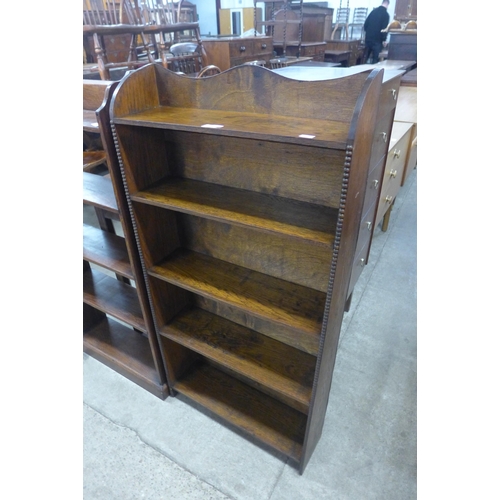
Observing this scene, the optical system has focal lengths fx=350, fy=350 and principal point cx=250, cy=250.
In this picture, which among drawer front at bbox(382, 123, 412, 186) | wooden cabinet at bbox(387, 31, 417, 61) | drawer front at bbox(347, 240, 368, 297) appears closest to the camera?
drawer front at bbox(347, 240, 368, 297)

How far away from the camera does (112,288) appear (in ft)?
5.63

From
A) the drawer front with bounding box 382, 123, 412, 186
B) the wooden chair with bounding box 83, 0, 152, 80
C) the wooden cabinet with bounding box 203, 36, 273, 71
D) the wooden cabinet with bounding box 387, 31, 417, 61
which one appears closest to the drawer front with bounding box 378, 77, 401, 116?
the drawer front with bounding box 382, 123, 412, 186

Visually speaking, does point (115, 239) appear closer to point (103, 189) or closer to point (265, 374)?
point (103, 189)

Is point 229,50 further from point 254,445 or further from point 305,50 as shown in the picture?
point 254,445

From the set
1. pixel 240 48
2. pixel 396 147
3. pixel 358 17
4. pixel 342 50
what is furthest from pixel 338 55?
pixel 396 147

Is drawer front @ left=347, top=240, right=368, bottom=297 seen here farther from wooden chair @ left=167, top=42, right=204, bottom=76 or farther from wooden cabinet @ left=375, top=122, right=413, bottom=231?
wooden chair @ left=167, top=42, right=204, bottom=76

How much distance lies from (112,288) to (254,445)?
964 mm

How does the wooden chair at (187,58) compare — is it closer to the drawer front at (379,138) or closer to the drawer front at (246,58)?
→ the drawer front at (246,58)

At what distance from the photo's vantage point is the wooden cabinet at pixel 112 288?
3.92ft

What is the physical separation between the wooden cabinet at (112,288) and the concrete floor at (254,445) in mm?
111

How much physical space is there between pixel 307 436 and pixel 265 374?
0.25 metres

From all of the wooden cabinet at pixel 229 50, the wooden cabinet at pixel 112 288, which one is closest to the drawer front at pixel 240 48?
the wooden cabinet at pixel 229 50

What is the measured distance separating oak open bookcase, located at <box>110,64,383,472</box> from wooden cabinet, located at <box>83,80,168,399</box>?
4 centimetres

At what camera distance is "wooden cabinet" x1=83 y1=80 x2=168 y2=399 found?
1.19 metres
